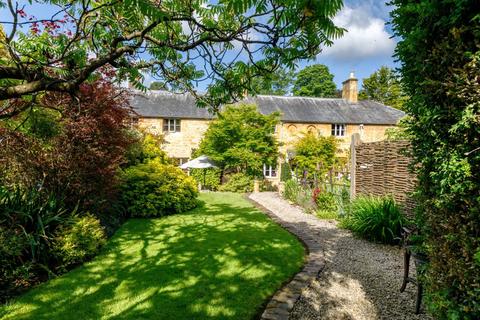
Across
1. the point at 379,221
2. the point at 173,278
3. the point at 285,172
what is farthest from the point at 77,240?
the point at 285,172

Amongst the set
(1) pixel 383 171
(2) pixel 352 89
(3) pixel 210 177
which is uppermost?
(2) pixel 352 89

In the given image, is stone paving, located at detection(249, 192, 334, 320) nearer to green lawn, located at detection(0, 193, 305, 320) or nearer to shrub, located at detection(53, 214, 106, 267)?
green lawn, located at detection(0, 193, 305, 320)

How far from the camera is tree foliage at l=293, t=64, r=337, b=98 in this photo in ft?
156

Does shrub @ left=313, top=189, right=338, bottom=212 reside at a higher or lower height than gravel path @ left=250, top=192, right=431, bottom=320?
higher

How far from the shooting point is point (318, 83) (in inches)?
1877

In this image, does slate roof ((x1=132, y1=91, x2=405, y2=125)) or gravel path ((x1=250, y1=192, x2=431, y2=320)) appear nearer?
gravel path ((x1=250, y1=192, x2=431, y2=320))

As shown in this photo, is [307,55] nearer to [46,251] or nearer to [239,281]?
[239,281]

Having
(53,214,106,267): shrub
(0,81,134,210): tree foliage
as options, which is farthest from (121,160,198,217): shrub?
(53,214,106,267): shrub

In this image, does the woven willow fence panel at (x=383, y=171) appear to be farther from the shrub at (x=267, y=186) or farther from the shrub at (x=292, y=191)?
the shrub at (x=267, y=186)

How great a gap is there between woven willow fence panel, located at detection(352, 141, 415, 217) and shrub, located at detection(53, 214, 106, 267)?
698 cm

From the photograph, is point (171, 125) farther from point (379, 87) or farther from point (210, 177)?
point (379, 87)

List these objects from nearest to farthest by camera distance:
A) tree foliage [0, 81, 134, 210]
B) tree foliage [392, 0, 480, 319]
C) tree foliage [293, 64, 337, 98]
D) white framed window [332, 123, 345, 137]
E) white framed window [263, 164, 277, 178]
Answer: tree foliage [392, 0, 480, 319] < tree foliage [0, 81, 134, 210] < white framed window [263, 164, 277, 178] < white framed window [332, 123, 345, 137] < tree foliage [293, 64, 337, 98]

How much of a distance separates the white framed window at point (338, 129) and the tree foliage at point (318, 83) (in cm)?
2202

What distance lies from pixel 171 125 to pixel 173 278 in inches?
818
